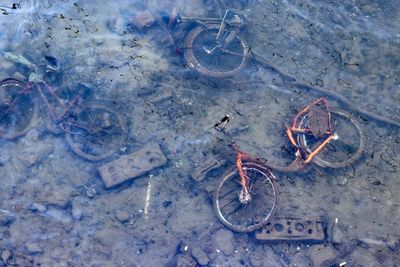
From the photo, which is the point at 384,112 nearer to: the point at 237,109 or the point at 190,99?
the point at 237,109

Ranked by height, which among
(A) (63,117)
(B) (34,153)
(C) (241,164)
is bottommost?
(B) (34,153)

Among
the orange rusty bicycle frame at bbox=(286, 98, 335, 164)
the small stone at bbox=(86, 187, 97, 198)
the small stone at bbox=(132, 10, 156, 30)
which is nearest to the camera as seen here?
the small stone at bbox=(86, 187, 97, 198)

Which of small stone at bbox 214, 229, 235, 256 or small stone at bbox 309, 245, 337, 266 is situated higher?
small stone at bbox 309, 245, 337, 266

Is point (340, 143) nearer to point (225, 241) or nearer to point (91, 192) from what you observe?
point (225, 241)

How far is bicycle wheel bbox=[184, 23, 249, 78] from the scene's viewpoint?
10.1m

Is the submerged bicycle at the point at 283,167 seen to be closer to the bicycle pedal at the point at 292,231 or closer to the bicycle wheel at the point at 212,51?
the bicycle pedal at the point at 292,231

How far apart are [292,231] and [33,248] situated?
5654 mm

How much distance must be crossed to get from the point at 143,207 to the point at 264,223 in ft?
9.10

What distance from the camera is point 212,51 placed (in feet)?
33.8

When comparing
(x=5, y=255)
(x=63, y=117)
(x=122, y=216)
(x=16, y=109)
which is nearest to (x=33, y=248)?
(x=5, y=255)

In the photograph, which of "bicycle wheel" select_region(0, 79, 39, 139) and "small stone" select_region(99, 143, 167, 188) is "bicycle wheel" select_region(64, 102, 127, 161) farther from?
"bicycle wheel" select_region(0, 79, 39, 139)

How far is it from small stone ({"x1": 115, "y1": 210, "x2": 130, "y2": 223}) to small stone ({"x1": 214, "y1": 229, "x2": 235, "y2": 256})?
2.05 meters

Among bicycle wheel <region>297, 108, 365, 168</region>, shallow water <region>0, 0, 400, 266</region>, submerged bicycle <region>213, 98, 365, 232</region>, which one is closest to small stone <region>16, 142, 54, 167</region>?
shallow water <region>0, 0, 400, 266</region>

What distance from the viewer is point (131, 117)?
31.1 ft
